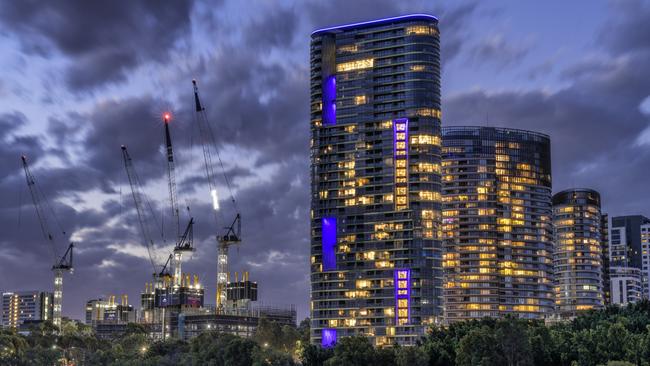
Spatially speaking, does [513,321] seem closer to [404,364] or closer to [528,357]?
[528,357]

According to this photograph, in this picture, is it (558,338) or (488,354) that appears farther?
(558,338)

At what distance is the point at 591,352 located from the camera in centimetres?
17612

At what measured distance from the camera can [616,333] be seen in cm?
17450

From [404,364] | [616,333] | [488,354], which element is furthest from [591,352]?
[404,364]

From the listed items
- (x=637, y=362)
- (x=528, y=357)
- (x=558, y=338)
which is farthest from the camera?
(x=558, y=338)

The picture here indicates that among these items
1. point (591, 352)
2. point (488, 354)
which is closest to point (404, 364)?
point (488, 354)

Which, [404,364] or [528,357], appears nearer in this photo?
[528,357]

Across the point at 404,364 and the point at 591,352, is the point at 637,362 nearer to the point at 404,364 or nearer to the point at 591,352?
the point at 591,352

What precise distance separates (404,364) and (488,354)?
975 inches

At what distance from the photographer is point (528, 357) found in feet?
586

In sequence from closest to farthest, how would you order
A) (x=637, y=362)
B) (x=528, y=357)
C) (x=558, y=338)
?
(x=637, y=362) < (x=528, y=357) < (x=558, y=338)

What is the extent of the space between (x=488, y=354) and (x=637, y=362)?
93.7 ft

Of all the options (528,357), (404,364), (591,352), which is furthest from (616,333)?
(404,364)

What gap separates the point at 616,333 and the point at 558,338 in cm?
2285
